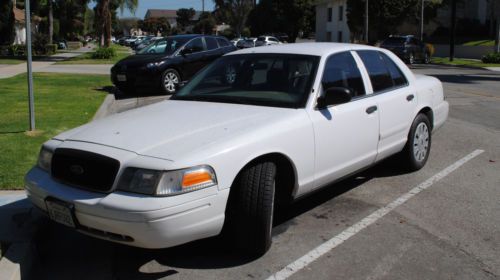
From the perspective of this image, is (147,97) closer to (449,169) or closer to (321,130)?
(449,169)

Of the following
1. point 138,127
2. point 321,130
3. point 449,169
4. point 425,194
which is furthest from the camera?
point 449,169

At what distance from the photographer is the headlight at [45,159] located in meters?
4.29

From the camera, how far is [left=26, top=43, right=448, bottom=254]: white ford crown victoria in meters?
3.69

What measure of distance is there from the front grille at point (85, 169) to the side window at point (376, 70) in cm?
302

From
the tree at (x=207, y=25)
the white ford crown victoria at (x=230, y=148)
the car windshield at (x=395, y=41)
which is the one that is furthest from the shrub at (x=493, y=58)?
the tree at (x=207, y=25)

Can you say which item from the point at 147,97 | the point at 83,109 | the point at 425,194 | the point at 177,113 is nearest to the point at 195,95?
the point at 177,113

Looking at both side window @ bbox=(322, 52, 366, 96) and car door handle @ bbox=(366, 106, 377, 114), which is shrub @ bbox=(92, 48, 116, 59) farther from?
car door handle @ bbox=(366, 106, 377, 114)

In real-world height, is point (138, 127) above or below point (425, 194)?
above

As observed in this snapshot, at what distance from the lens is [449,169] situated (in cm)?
688

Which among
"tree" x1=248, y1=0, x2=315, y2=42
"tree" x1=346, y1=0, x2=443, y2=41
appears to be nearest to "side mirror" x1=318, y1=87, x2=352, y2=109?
"tree" x1=346, y1=0, x2=443, y2=41

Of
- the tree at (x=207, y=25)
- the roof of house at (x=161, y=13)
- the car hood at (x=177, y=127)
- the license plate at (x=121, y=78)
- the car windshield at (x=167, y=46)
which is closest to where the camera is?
the car hood at (x=177, y=127)

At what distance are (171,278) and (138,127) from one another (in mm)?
1202

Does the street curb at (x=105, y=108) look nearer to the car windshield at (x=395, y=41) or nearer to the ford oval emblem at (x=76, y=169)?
the ford oval emblem at (x=76, y=169)

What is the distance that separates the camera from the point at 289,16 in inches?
2645
